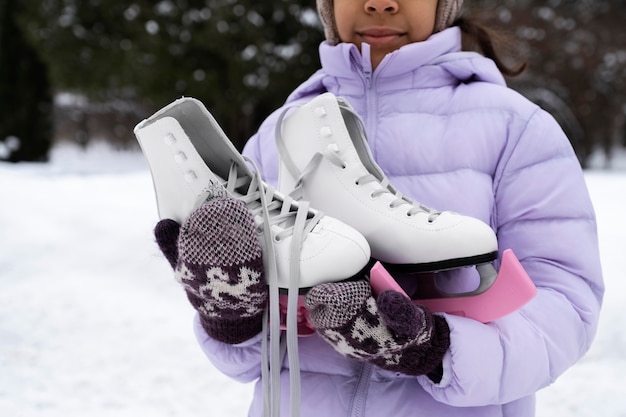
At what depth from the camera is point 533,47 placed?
44.4 feet

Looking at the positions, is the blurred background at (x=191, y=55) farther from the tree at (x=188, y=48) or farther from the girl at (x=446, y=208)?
the girl at (x=446, y=208)

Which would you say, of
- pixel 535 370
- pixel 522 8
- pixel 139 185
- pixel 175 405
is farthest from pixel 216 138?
pixel 522 8

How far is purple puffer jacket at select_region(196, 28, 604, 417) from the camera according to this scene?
876mm

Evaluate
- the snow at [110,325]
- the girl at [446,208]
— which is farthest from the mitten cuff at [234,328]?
the snow at [110,325]

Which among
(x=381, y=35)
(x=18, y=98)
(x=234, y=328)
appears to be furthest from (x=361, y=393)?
(x=18, y=98)

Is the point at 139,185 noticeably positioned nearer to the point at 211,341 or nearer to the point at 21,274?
the point at 21,274

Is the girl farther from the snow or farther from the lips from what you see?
the snow

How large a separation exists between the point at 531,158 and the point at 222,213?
1.83ft

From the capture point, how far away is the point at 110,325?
3.02 m

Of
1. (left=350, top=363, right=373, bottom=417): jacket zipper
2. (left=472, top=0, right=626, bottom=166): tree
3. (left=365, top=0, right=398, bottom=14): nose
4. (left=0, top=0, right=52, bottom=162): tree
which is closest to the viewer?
(left=350, top=363, right=373, bottom=417): jacket zipper

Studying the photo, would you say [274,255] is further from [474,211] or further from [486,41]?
[486,41]

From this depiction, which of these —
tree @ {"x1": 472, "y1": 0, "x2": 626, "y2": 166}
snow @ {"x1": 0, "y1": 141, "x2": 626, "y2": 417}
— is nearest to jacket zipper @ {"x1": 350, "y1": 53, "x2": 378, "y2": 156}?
snow @ {"x1": 0, "y1": 141, "x2": 626, "y2": 417}

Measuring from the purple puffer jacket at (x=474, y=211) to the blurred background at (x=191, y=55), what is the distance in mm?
9026

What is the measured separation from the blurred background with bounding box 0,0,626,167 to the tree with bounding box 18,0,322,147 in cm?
2
